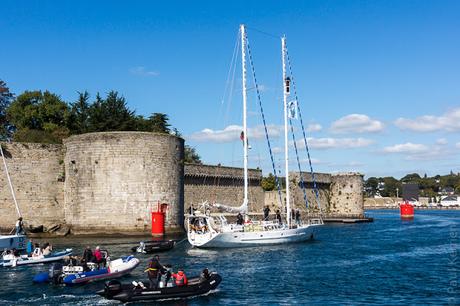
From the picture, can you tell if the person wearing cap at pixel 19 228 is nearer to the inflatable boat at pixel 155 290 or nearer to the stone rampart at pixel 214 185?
the stone rampart at pixel 214 185

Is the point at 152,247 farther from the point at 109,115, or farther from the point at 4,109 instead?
the point at 4,109

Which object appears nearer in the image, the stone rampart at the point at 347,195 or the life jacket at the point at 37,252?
the life jacket at the point at 37,252

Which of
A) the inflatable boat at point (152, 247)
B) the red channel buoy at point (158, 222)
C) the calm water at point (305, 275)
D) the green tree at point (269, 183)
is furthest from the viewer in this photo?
the green tree at point (269, 183)

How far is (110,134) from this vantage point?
42969 mm

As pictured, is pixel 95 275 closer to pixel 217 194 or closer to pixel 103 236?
pixel 103 236

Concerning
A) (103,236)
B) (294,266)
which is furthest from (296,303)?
(103,236)

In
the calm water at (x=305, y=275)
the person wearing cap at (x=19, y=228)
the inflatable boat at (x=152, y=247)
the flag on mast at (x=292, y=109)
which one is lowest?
the calm water at (x=305, y=275)

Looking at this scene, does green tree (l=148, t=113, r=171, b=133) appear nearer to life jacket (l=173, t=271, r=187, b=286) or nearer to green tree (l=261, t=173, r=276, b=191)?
green tree (l=261, t=173, r=276, b=191)

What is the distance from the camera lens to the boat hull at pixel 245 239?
128ft

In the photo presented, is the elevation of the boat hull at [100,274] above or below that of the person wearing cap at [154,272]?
below

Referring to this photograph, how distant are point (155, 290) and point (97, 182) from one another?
22.2 m

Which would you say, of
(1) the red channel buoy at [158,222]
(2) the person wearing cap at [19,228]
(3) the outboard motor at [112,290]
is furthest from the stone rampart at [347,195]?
(3) the outboard motor at [112,290]

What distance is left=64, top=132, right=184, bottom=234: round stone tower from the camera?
1674 inches

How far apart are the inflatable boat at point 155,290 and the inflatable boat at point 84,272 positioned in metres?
3.92
